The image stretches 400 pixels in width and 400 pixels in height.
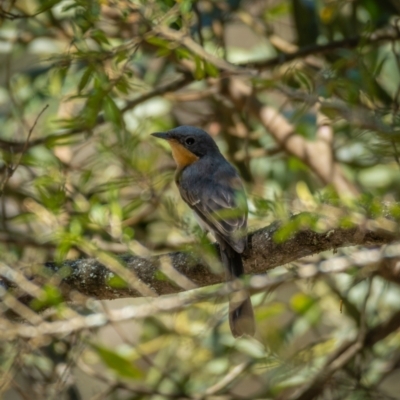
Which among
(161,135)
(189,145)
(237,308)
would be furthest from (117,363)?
(189,145)

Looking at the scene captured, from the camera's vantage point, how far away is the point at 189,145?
246 inches

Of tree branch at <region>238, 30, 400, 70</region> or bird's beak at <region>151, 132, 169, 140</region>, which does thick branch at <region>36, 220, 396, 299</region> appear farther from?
tree branch at <region>238, 30, 400, 70</region>

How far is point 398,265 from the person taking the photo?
4957 mm

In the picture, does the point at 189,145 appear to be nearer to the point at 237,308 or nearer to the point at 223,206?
the point at 223,206

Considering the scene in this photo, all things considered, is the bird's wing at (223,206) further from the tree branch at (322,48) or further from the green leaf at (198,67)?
Answer: the tree branch at (322,48)

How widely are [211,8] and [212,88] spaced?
2.14 ft

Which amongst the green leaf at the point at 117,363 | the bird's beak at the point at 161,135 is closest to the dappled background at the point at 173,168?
the green leaf at the point at 117,363

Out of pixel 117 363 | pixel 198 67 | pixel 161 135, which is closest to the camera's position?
pixel 117 363

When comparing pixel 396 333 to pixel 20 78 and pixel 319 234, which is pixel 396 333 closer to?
pixel 319 234

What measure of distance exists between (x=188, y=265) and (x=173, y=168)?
2.46 m

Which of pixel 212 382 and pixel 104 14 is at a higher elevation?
pixel 104 14

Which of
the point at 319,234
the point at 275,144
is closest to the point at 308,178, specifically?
the point at 275,144

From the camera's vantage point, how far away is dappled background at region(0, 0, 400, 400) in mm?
4562

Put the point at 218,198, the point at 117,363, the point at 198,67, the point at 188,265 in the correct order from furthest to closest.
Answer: the point at 218,198 < the point at 198,67 < the point at 188,265 < the point at 117,363
